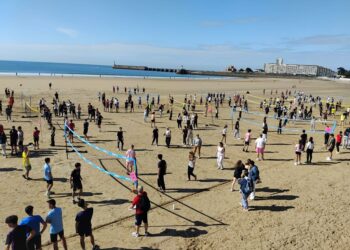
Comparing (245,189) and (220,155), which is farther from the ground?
(220,155)

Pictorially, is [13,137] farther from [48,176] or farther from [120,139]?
[48,176]

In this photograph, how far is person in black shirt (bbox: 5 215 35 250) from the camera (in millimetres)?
6445

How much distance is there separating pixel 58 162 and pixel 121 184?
4.08 meters

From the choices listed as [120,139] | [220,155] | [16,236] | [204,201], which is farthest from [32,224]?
[120,139]

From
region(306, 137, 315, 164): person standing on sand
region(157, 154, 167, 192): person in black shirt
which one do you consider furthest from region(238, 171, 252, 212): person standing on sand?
region(306, 137, 315, 164): person standing on sand

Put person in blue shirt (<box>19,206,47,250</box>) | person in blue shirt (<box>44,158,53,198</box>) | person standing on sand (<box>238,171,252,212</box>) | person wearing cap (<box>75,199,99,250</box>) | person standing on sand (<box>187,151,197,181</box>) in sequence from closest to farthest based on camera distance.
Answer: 1. person in blue shirt (<box>19,206,47,250</box>)
2. person wearing cap (<box>75,199,99,250</box>)
3. person standing on sand (<box>238,171,252,212</box>)
4. person in blue shirt (<box>44,158,53,198</box>)
5. person standing on sand (<box>187,151,197,181</box>)

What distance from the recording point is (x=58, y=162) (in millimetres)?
15000

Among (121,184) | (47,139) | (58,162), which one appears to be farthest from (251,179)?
(47,139)

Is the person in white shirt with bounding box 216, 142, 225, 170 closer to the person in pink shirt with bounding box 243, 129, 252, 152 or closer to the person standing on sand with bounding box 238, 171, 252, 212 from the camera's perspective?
the person in pink shirt with bounding box 243, 129, 252, 152

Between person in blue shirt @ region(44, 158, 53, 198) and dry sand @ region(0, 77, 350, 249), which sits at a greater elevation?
person in blue shirt @ region(44, 158, 53, 198)

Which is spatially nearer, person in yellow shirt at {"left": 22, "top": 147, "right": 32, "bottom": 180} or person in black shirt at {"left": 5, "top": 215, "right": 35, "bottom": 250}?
person in black shirt at {"left": 5, "top": 215, "right": 35, "bottom": 250}

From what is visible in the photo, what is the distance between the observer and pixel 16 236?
6520mm

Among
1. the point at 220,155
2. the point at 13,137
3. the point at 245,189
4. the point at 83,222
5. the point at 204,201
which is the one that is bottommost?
the point at 204,201

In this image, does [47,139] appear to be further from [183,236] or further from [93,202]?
[183,236]
